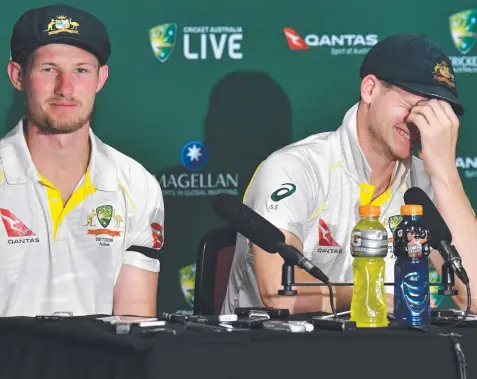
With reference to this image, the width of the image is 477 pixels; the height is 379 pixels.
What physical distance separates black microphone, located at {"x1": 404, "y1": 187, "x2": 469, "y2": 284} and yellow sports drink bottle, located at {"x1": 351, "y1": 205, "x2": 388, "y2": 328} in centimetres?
11

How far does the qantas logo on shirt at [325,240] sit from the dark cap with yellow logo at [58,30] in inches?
35.3

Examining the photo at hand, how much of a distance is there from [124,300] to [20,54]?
0.86 m

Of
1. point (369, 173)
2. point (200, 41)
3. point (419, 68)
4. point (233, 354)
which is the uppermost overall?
point (200, 41)

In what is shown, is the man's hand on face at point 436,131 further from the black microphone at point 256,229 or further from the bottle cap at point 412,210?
the black microphone at point 256,229

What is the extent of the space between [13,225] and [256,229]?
49.3 inches

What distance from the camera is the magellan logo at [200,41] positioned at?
3.85 m

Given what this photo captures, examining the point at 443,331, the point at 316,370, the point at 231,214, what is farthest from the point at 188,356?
the point at 443,331

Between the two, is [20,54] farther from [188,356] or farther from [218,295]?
[188,356]

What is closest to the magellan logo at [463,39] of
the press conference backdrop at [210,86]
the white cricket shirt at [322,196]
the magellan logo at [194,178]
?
the press conference backdrop at [210,86]

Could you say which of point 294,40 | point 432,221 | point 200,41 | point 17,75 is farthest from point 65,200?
point 432,221

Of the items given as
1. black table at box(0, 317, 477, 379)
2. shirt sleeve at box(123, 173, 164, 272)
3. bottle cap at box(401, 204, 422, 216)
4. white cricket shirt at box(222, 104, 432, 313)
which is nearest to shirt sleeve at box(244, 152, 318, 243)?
white cricket shirt at box(222, 104, 432, 313)

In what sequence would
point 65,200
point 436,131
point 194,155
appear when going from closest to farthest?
point 436,131 → point 65,200 → point 194,155

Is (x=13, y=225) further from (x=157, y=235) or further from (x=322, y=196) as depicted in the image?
(x=322, y=196)

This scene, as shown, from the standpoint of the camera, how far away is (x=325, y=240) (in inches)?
130
